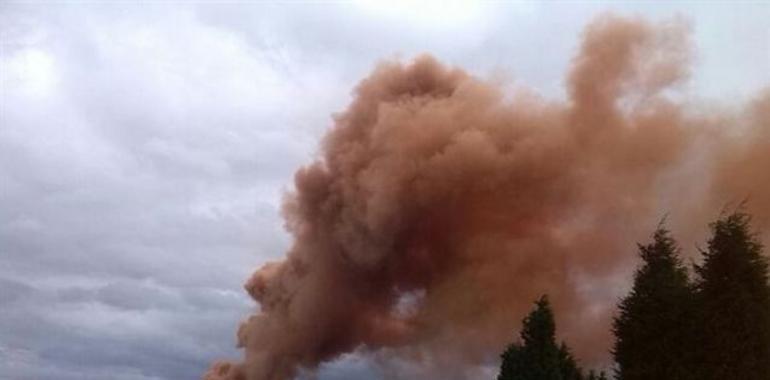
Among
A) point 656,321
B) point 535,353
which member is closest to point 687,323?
point 656,321

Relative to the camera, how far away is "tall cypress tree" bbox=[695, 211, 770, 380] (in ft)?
149

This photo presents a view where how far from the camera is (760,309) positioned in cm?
4628

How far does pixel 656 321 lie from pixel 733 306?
3.79m

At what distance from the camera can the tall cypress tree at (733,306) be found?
45.5 m

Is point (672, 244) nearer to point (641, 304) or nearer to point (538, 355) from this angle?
point (641, 304)

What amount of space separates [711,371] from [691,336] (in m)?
2.02

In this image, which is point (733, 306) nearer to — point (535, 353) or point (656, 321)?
point (656, 321)

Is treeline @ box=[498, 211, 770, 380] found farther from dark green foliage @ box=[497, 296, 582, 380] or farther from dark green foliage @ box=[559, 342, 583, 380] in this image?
dark green foliage @ box=[559, 342, 583, 380]

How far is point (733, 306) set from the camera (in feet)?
153

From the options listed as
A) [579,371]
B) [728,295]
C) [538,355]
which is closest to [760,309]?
[728,295]

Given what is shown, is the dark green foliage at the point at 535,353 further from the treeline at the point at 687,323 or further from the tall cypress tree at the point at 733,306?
the tall cypress tree at the point at 733,306

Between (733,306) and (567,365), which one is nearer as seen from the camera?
(733,306)

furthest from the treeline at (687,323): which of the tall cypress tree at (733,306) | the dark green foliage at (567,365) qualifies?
the dark green foliage at (567,365)

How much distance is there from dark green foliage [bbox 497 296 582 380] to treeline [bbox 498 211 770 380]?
0.15 feet
